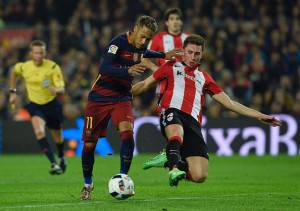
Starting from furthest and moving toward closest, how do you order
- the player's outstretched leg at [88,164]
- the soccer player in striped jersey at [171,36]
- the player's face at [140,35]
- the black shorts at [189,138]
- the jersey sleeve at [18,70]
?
the jersey sleeve at [18,70] < the soccer player in striped jersey at [171,36] < the black shorts at [189,138] < the player's outstretched leg at [88,164] < the player's face at [140,35]

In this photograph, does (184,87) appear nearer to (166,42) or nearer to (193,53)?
(193,53)

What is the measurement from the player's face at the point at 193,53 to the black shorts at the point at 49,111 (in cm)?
556

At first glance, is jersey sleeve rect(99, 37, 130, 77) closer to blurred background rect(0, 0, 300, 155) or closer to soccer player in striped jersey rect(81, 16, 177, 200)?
soccer player in striped jersey rect(81, 16, 177, 200)

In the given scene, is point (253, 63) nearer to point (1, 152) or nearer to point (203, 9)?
point (203, 9)

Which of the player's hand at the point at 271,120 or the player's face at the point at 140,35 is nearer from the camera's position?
the player's hand at the point at 271,120

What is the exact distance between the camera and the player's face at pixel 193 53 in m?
10.2

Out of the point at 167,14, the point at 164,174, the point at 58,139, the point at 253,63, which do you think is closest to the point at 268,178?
the point at 164,174

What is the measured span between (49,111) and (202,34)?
27.9 feet

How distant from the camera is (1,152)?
21188 mm

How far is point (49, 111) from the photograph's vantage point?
50.3ft

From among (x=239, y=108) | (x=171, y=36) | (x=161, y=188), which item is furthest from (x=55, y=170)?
(x=239, y=108)

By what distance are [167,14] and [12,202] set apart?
5.08m

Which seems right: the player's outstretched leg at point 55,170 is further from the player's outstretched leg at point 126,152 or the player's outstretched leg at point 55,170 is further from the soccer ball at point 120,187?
the soccer ball at point 120,187

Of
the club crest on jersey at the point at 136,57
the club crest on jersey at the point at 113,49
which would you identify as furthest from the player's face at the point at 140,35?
the club crest on jersey at the point at 113,49
